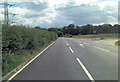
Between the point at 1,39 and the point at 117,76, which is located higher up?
the point at 1,39

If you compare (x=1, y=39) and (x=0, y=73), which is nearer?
(x=0, y=73)

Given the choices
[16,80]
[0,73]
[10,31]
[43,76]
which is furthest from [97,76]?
[10,31]

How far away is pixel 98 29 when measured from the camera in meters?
148

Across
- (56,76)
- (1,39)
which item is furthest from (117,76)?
(1,39)

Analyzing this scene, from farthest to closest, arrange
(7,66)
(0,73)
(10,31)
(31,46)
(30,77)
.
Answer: (31,46) < (10,31) < (7,66) < (0,73) < (30,77)

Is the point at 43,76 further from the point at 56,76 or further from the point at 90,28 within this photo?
the point at 90,28

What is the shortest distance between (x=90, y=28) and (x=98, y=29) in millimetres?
8660

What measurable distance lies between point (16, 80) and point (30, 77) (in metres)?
0.61

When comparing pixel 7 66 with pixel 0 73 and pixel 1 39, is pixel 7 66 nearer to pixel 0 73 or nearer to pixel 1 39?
pixel 0 73

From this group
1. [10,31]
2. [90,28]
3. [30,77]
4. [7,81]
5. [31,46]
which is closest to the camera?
[7,81]

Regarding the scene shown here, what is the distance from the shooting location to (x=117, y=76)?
245 inches

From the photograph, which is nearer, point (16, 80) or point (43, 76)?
point (16, 80)

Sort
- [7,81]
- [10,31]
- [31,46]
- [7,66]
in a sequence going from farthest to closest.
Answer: [31,46] → [10,31] → [7,66] → [7,81]

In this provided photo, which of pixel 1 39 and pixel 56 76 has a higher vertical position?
pixel 1 39
